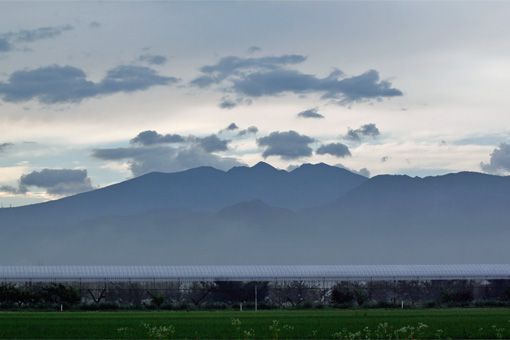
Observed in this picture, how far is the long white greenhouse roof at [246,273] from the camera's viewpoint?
225ft

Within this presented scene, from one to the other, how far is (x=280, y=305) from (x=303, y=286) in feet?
20.8

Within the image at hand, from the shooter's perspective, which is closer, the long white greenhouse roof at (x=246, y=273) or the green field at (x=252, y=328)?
the green field at (x=252, y=328)

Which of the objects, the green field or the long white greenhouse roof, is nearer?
the green field

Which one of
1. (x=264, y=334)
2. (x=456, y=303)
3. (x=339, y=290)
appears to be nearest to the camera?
(x=264, y=334)

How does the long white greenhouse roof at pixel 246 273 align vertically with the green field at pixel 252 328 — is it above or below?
above

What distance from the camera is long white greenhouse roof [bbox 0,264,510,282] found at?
2699 inches

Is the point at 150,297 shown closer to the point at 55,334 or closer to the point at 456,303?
the point at 456,303

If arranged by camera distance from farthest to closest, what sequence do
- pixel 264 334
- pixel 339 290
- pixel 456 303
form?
pixel 339 290 < pixel 456 303 < pixel 264 334

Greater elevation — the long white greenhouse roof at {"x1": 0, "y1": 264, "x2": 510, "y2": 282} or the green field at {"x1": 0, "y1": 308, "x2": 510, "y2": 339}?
the long white greenhouse roof at {"x1": 0, "y1": 264, "x2": 510, "y2": 282}

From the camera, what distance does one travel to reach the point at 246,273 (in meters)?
71.6

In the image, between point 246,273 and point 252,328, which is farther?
point 246,273

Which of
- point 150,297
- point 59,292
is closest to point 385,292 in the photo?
point 150,297

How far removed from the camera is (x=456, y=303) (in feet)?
209

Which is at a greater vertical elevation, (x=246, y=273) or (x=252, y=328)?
(x=246, y=273)
